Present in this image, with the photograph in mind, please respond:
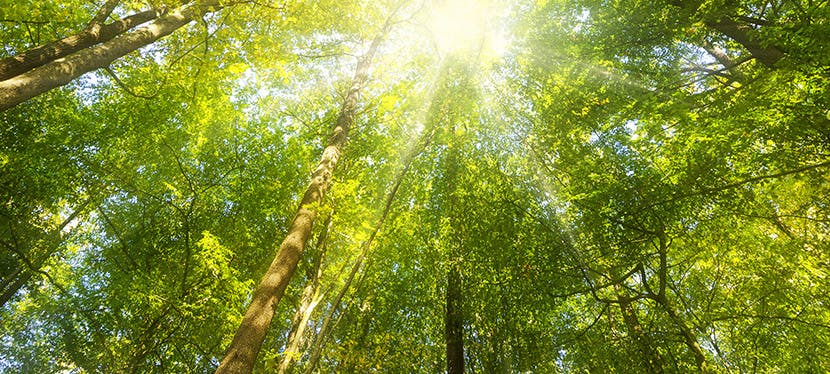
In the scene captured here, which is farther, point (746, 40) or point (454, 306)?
point (454, 306)

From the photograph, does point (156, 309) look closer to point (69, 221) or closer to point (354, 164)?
point (354, 164)

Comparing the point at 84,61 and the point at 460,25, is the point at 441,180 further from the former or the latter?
the point at 84,61

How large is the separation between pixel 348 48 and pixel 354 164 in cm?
381

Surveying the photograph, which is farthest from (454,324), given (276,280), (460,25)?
(460,25)

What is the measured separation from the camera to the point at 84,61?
4008mm

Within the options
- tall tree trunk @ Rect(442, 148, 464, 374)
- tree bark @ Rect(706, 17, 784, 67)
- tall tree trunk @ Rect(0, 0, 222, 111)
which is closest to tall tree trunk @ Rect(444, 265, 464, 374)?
tall tree trunk @ Rect(442, 148, 464, 374)

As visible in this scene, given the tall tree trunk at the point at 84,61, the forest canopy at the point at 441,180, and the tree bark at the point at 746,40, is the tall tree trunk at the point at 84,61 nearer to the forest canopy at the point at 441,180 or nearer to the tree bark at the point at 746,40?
the forest canopy at the point at 441,180

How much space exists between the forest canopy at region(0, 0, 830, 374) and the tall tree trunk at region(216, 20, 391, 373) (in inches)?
1.2

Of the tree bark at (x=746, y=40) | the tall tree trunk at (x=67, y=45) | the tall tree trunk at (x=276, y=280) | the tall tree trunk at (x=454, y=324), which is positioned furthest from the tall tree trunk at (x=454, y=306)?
the tall tree trunk at (x=67, y=45)

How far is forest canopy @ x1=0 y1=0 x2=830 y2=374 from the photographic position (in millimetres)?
4824

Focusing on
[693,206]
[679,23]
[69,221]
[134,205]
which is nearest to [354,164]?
[693,206]

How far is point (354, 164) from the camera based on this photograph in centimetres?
694

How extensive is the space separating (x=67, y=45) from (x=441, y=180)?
25.0 ft

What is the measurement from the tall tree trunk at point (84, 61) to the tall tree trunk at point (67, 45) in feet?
0.23
